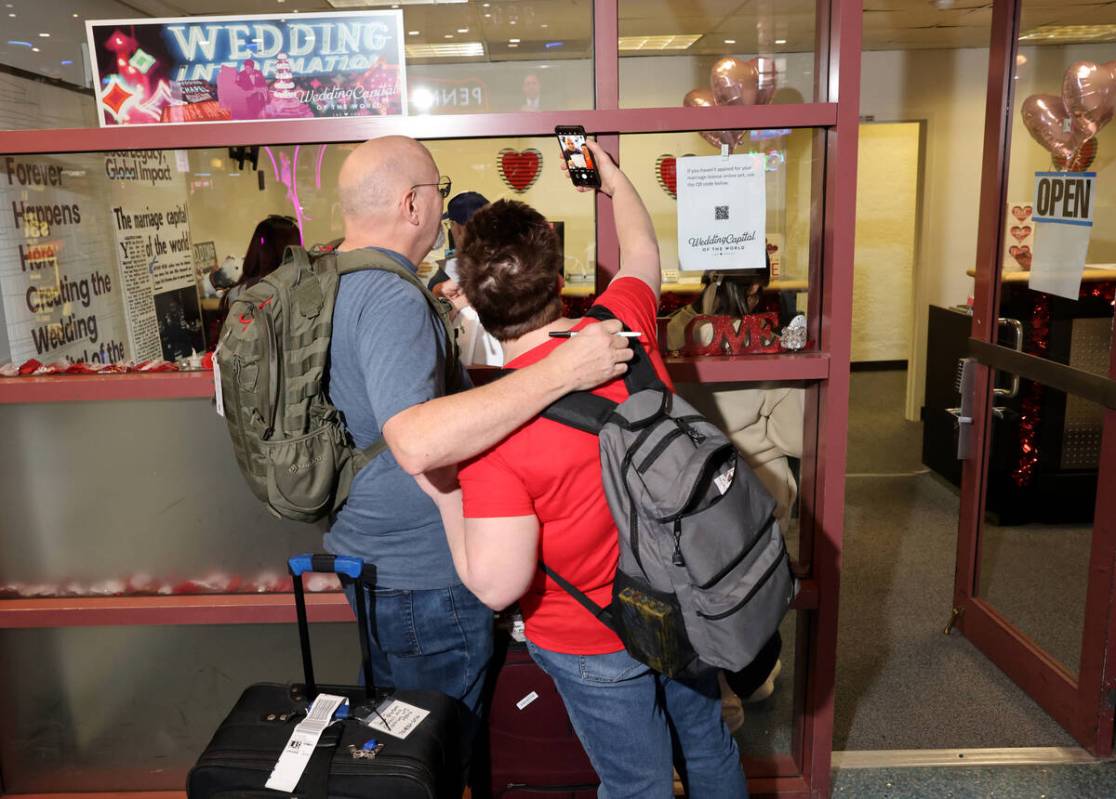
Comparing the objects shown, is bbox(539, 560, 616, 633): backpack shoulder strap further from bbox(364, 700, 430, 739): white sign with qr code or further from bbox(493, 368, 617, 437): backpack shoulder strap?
bbox(364, 700, 430, 739): white sign with qr code

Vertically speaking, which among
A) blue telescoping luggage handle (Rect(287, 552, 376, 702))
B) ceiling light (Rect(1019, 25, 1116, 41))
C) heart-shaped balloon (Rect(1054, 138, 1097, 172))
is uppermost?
ceiling light (Rect(1019, 25, 1116, 41))

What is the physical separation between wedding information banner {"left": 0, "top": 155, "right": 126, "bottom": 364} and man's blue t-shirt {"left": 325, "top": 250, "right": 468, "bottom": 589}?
0.89 m

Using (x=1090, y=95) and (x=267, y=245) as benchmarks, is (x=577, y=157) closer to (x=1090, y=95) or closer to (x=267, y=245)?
(x=267, y=245)

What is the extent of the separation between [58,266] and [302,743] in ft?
4.41

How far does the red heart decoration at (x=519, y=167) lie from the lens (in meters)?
2.03

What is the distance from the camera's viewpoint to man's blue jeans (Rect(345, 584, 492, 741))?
5.48 feet

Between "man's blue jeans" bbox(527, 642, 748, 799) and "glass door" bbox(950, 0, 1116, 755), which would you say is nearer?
"man's blue jeans" bbox(527, 642, 748, 799)

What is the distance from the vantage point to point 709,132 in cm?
199

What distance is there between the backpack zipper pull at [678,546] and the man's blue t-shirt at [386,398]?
0.43 meters

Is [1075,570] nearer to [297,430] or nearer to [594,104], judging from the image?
[594,104]

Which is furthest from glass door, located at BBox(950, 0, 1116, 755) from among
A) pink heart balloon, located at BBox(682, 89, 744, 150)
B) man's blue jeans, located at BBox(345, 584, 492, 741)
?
man's blue jeans, located at BBox(345, 584, 492, 741)

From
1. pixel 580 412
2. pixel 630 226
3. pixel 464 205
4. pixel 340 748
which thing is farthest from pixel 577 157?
pixel 340 748

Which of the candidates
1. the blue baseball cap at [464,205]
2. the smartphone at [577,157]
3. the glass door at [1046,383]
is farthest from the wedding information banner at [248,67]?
the glass door at [1046,383]

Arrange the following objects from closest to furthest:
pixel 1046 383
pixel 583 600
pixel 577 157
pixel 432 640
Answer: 1. pixel 583 600
2. pixel 432 640
3. pixel 577 157
4. pixel 1046 383
